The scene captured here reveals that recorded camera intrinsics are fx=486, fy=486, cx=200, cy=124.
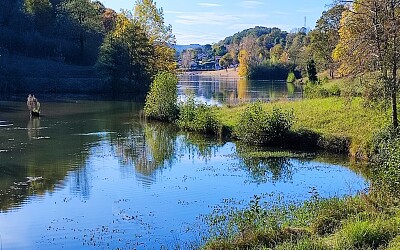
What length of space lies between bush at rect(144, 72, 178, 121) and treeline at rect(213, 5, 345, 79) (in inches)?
424

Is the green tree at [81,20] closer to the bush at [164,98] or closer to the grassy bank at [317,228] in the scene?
the bush at [164,98]

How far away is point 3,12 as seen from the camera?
69.4m

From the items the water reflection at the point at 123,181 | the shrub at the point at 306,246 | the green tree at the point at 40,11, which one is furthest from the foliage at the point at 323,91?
the green tree at the point at 40,11

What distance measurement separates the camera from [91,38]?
239ft

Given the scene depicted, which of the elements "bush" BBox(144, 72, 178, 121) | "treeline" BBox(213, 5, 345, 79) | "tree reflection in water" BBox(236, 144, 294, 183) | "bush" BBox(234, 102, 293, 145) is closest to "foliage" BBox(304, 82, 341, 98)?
"treeline" BBox(213, 5, 345, 79)

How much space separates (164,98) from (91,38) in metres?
43.0

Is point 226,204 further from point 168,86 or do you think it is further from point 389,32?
point 168,86

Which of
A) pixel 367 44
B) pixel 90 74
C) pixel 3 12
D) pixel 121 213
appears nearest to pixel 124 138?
pixel 121 213

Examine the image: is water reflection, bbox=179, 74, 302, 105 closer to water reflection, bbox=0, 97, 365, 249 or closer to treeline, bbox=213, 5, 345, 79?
treeline, bbox=213, 5, 345, 79

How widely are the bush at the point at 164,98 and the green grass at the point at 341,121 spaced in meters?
5.49

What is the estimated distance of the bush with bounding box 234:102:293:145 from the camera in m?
23.7

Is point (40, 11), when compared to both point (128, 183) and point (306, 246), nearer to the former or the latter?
point (128, 183)

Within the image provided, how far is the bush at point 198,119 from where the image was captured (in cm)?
2791

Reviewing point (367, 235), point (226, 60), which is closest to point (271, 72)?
point (226, 60)
